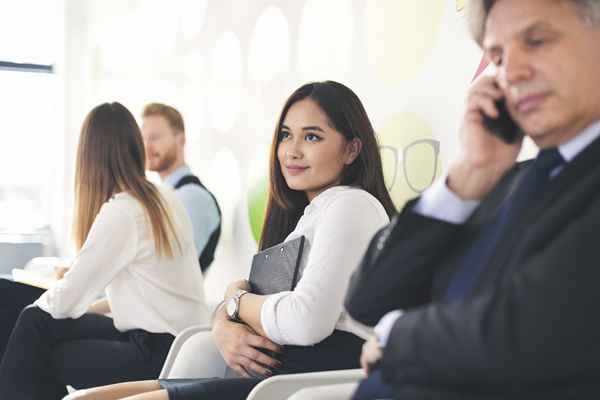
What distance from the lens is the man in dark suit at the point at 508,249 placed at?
1.01 m

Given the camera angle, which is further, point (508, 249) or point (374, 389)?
point (374, 389)

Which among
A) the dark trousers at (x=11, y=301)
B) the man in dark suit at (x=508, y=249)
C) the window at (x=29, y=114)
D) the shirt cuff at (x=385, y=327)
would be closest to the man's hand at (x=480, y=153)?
the man in dark suit at (x=508, y=249)

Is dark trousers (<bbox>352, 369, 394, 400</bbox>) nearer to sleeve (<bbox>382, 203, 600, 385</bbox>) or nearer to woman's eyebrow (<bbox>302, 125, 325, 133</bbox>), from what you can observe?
sleeve (<bbox>382, 203, 600, 385</bbox>)

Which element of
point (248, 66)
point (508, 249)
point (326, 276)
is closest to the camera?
point (508, 249)

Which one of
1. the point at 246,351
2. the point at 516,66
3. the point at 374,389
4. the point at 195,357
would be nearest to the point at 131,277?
the point at 195,357

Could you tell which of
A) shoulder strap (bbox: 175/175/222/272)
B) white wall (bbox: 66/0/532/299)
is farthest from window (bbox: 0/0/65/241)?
shoulder strap (bbox: 175/175/222/272)

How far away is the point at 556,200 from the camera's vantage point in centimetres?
113

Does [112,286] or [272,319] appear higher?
[272,319]

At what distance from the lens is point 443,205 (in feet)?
4.18

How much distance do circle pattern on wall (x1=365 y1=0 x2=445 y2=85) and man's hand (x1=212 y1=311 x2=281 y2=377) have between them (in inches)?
43.5

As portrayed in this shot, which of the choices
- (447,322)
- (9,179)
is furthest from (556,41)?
(9,179)

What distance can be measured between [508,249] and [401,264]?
7.7 inches

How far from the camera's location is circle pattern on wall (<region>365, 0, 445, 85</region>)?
2.58 metres

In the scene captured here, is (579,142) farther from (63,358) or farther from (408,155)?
(63,358)
